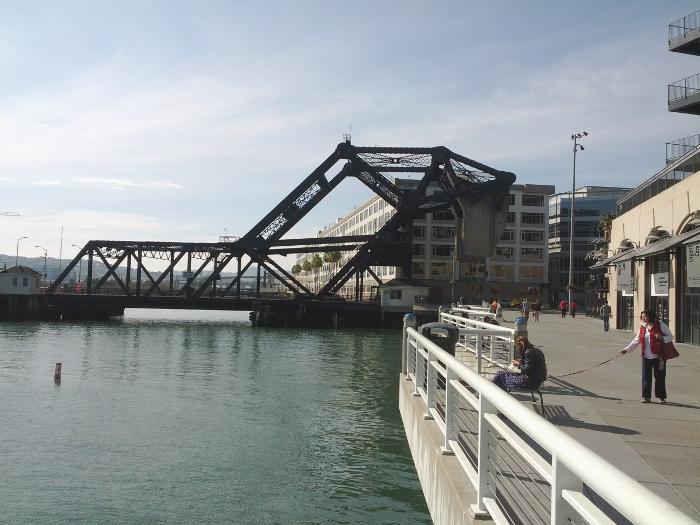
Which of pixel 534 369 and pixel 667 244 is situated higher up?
→ pixel 667 244

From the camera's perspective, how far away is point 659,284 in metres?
32.6

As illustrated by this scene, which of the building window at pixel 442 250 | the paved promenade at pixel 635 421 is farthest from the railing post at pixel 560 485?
the building window at pixel 442 250

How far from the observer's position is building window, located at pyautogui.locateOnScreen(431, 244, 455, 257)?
104 m

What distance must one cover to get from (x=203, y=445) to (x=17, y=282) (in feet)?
229

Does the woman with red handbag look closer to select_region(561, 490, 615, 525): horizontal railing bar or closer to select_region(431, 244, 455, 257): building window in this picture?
select_region(561, 490, 615, 525): horizontal railing bar

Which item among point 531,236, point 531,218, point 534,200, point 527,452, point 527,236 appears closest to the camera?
point 527,452

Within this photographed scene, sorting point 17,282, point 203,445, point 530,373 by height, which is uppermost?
point 17,282

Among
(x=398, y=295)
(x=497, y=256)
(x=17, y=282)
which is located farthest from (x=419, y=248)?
(x=17, y=282)

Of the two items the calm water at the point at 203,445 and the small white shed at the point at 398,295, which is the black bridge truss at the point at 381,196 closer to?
the small white shed at the point at 398,295

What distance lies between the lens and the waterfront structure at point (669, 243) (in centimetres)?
2784

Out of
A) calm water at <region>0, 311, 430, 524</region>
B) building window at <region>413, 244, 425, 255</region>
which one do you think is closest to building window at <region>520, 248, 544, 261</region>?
building window at <region>413, 244, 425, 255</region>

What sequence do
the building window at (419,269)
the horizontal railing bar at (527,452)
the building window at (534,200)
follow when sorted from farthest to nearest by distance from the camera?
the building window at (534,200)
the building window at (419,269)
the horizontal railing bar at (527,452)

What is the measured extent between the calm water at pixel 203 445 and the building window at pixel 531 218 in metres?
79.5

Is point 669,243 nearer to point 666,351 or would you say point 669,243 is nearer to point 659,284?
point 659,284
